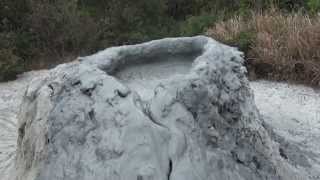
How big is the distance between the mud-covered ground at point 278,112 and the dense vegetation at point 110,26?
51 cm

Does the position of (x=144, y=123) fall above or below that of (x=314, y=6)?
above

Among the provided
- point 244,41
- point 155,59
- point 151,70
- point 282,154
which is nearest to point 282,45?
point 244,41

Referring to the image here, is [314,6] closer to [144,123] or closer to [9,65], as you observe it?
[9,65]

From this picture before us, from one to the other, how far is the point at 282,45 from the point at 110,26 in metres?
2.77

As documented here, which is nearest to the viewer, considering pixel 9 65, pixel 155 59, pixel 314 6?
pixel 155 59

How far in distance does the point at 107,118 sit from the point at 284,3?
606 cm

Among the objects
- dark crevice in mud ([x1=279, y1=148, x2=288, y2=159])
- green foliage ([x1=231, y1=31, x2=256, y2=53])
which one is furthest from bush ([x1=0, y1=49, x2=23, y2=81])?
dark crevice in mud ([x1=279, y1=148, x2=288, y2=159])

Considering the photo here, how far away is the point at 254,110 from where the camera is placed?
12.0ft

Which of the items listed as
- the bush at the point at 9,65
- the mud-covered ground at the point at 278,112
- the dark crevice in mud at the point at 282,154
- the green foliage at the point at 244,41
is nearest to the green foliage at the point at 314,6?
the green foliage at the point at 244,41

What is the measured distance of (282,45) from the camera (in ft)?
22.3

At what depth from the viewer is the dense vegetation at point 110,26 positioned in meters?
7.17

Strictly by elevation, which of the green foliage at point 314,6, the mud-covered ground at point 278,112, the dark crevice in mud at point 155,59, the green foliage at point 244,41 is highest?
the dark crevice in mud at point 155,59

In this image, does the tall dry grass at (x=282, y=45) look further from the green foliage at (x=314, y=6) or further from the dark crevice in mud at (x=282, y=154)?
the dark crevice in mud at (x=282, y=154)

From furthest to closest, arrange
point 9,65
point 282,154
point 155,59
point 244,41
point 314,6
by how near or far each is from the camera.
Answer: point 314,6
point 9,65
point 244,41
point 282,154
point 155,59
